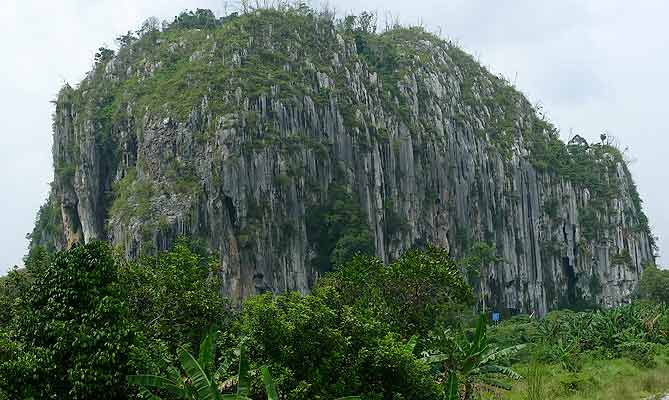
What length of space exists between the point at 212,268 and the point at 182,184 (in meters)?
32.3

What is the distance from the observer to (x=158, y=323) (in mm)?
18422

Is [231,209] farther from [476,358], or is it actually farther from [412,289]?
[476,358]

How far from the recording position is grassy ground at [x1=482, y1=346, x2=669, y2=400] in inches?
1138

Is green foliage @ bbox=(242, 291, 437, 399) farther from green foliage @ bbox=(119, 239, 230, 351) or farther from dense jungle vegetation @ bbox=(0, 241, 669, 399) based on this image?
Result: green foliage @ bbox=(119, 239, 230, 351)

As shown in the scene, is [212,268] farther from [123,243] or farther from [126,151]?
[126,151]

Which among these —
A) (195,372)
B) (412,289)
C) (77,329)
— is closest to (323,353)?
(195,372)

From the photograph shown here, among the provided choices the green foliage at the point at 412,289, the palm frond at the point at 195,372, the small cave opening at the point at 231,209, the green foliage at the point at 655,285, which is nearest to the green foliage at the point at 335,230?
the small cave opening at the point at 231,209

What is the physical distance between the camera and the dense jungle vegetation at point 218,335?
49.2 feet

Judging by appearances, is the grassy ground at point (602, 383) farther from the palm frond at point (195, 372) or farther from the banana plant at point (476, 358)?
the palm frond at point (195, 372)

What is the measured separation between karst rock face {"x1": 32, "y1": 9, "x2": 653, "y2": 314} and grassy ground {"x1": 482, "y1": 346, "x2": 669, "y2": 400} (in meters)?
22.5

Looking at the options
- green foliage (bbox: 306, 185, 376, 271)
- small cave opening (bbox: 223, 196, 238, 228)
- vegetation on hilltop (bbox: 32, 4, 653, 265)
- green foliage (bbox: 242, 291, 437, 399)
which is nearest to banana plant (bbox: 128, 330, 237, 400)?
green foliage (bbox: 242, 291, 437, 399)

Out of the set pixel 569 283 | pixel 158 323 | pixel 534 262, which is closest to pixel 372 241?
pixel 534 262

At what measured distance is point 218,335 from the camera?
17.6m

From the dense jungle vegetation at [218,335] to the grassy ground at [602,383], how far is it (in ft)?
15.1
